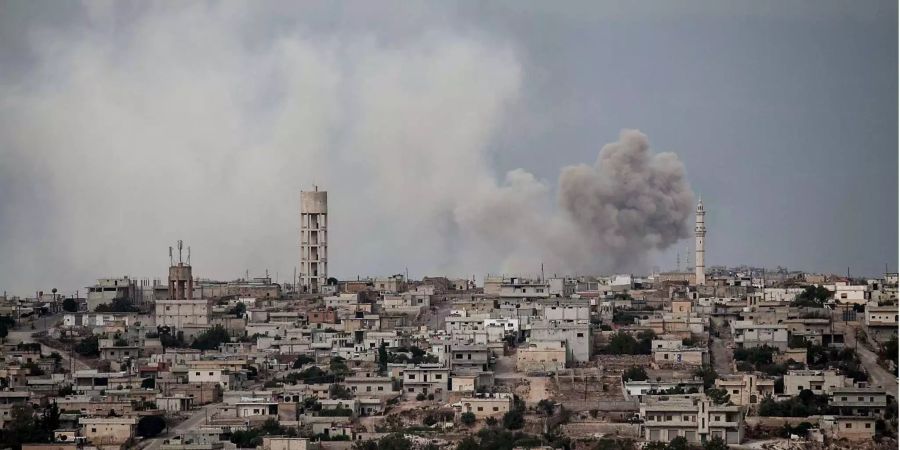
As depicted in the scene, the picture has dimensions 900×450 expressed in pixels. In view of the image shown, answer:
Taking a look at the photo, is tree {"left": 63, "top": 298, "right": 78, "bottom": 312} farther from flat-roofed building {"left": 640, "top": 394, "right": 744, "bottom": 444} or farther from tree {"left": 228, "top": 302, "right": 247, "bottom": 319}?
flat-roofed building {"left": 640, "top": 394, "right": 744, "bottom": 444}

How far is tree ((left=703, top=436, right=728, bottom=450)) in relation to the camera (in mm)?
22734

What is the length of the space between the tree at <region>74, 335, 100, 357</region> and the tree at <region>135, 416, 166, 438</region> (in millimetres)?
5958

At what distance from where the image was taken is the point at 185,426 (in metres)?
25.0

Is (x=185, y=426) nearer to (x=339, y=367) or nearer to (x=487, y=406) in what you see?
(x=487, y=406)

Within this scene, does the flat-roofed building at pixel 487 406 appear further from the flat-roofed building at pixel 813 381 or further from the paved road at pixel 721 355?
the paved road at pixel 721 355

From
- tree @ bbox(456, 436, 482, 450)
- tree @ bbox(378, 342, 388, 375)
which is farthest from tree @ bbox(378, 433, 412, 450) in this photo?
tree @ bbox(378, 342, 388, 375)

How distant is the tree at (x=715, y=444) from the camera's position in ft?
74.6

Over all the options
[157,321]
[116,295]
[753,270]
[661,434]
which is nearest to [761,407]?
[661,434]

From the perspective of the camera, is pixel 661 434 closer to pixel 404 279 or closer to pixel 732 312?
pixel 732 312

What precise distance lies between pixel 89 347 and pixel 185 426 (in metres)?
6.20

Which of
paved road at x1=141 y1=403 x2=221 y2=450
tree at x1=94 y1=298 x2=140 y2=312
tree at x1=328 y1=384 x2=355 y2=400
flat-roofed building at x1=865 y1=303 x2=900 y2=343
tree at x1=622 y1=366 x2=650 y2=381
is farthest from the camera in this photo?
tree at x1=94 y1=298 x2=140 y2=312

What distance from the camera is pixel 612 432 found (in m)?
23.7

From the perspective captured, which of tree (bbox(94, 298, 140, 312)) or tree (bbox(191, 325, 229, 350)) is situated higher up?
tree (bbox(94, 298, 140, 312))

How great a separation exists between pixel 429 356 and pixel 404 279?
10702 millimetres
